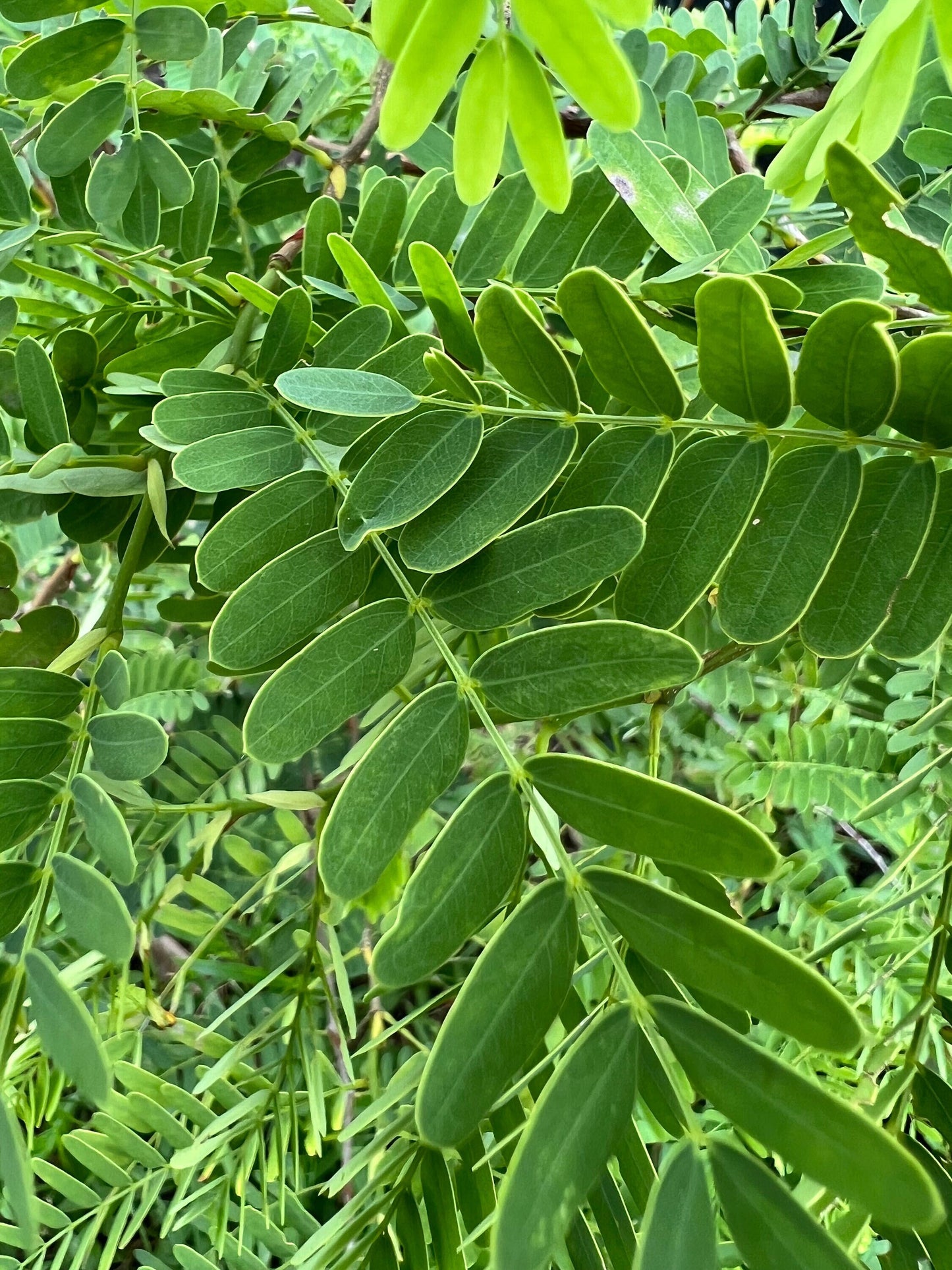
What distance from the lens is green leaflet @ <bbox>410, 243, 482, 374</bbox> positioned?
0.29 meters

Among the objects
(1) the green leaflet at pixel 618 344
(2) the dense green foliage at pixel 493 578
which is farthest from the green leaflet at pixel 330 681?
(1) the green leaflet at pixel 618 344

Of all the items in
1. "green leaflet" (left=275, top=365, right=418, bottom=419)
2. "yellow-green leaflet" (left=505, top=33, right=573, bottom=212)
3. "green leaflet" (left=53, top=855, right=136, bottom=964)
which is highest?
"yellow-green leaflet" (left=505, top=33, right=573, bottom=212)

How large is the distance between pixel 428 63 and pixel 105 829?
24 cm

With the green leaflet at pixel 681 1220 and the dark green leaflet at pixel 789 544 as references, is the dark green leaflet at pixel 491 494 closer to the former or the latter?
the dark green leaflet at pixel 789 544

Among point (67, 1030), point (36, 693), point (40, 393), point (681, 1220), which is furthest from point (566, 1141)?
point (40, 393)

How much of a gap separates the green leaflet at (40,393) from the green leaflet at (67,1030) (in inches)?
9.1

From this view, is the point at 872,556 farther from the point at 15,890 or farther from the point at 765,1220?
the point at 15,890

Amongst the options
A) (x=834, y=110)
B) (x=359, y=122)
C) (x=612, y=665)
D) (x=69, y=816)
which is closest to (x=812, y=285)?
(x=834, y=110)

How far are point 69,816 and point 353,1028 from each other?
0.19 metres

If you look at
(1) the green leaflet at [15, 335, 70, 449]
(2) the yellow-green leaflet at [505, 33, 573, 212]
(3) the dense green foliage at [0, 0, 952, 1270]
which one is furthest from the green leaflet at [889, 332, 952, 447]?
(1) the green leaflet at [15, 335, 70, 449]

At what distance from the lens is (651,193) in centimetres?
33

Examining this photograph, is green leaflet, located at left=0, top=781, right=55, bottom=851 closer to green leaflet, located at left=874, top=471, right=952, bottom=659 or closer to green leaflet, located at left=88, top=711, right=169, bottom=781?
green leaflet, located at left=88, top=711, right=169, bottom=781

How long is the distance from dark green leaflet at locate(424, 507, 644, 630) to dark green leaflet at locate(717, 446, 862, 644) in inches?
1.6

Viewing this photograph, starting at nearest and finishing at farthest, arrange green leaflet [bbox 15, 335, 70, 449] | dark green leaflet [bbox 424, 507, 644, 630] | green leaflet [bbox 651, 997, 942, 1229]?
green leaflet [bbox 651, 997, 942, 1229]
dark green leaflet [bbox 424, 507, 644, 630]
green leaflet [bbox 15, 335, 70, 449]
